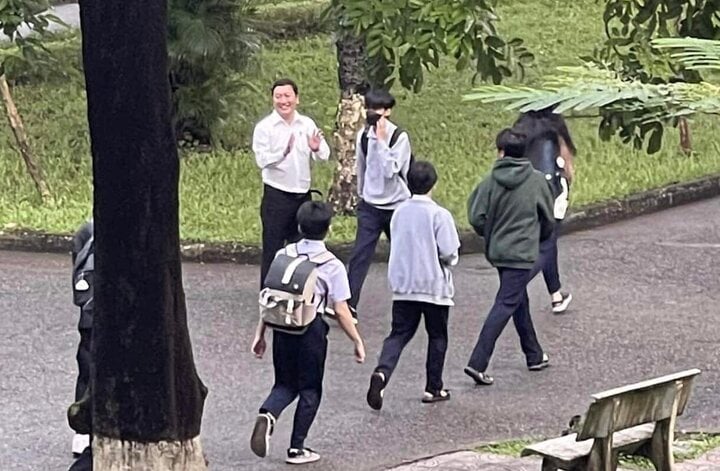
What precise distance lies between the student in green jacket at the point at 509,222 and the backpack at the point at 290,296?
1.68m

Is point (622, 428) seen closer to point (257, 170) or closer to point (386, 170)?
point (386, 170)

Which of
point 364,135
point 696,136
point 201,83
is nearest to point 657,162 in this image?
point 696,136

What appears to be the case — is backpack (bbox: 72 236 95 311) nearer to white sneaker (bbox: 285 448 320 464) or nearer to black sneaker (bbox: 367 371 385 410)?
white sneaker (bbox: 285 448 320 464)

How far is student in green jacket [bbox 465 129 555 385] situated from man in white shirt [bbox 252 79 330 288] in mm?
1353

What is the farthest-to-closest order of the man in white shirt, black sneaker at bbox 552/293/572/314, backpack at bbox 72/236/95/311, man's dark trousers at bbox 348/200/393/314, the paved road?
black sneaker at bbox 552/293/572/314 < man's dark trousers at bbox 348/200/393/314 < the man in white shirt < the paved road < backpack at bbox 72/236/95/311

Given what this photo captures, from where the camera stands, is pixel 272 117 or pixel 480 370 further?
pixel 272 117

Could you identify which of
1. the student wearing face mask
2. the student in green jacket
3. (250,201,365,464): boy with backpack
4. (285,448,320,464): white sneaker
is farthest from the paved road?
the student wearing face mask

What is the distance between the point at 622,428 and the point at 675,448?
4.86ft

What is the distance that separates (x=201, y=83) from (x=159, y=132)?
35.3 ft

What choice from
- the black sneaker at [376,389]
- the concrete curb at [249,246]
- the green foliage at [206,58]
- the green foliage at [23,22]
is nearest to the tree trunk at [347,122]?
the concrete curb at [249,246]

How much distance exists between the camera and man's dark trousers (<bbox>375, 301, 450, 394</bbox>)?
25.6ft

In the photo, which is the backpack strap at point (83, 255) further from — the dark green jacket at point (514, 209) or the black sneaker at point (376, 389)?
the dark green jacket at point (514, 209)

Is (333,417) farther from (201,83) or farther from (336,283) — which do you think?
(201,83)

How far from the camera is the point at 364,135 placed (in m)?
9.48
